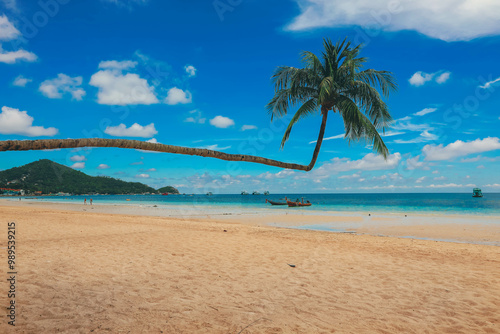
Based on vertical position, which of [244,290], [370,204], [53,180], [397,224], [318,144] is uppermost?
[53,180]

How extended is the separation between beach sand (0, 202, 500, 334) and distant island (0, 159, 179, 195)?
122 m

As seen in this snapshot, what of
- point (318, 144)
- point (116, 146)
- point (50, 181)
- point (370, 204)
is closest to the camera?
point (116, 146)

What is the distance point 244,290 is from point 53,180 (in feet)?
504

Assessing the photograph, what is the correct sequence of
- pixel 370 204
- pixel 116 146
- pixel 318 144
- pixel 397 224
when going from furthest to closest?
1. pixel 370 204
2. pixel 397 224
3. pixel 318 144
4. pixel 116 146

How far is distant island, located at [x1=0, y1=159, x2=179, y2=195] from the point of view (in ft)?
382

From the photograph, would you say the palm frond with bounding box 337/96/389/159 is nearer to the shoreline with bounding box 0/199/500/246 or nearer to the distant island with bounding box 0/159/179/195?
the shoreline with bounding box 0/199/500/246

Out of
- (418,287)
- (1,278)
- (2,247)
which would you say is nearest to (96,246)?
(2,247)

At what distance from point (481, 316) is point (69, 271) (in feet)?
24.0

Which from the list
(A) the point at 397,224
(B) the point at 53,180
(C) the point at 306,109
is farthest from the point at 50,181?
(C) the point at 306,109

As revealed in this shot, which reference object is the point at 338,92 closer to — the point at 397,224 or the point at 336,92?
the point at 336,92

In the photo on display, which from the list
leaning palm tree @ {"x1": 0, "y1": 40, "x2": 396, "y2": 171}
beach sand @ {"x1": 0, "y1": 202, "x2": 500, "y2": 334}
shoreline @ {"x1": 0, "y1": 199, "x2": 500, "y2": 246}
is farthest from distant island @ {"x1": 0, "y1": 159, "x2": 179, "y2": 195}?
leaning palm tree @ {"x1": 0, "y1": 40, "x2": 396, "y2": 171}

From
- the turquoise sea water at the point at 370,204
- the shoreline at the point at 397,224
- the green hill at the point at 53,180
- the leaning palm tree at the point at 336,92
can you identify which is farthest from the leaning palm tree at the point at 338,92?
the green hill at the point at 53,180

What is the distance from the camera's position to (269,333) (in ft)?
11.9

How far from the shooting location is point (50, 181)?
131 m
